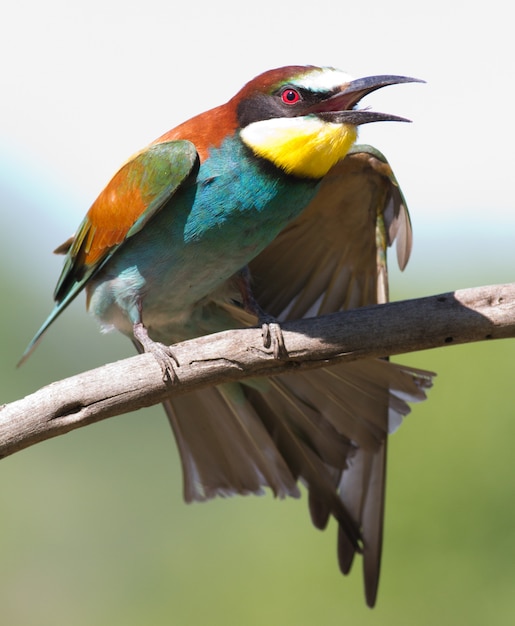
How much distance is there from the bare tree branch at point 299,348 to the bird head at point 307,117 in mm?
393

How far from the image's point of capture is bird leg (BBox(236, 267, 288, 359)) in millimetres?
2172

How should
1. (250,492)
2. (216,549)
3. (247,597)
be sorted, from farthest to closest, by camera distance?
(216,549) → (247,597) → (250,492)

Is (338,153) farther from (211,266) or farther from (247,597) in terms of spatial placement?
(247,597)

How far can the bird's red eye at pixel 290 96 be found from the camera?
7.67 ft

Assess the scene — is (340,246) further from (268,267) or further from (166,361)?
(166,361)

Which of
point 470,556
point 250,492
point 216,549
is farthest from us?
point 216,549

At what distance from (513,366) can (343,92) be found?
1.99 m

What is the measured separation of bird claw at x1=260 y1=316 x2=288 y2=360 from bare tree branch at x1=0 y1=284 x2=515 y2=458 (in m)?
0.01

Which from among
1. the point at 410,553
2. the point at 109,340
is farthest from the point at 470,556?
the point at 109,340

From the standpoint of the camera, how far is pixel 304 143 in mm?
2285

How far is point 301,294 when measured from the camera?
283 centimetres

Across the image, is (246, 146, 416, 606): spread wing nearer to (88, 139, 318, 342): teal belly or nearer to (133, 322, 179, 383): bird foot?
(88, 139, 318, 342): teal belly

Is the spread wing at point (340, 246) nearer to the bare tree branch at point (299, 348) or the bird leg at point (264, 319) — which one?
the bird leg at point (264, 319)

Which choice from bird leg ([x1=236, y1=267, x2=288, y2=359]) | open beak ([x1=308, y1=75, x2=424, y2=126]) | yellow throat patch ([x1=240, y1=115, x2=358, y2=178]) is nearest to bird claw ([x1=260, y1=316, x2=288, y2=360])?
bird leg ([x1=236, y1=267, x2=288, y2=359])
